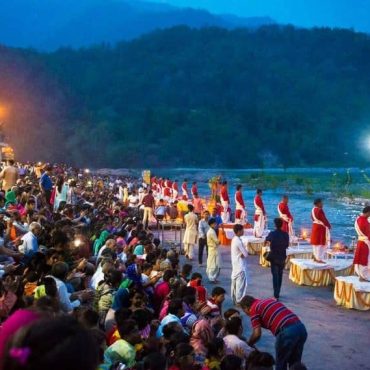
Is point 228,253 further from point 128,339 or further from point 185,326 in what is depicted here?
point 128,339

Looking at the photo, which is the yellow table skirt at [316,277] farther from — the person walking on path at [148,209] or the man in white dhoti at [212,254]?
the person walking on path at [148,209]

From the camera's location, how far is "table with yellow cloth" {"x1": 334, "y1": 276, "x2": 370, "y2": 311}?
9.95m

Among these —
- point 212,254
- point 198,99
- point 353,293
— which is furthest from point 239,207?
point 198,99

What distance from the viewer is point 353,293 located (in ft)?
33.0

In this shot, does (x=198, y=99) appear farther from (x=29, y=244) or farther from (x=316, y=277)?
(x=29, y=244)

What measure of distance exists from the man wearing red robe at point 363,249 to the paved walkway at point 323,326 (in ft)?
2.42

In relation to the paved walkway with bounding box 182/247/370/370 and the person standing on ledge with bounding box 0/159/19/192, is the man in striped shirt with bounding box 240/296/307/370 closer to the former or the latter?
the paved walkway with bounding box 182/247/370/370

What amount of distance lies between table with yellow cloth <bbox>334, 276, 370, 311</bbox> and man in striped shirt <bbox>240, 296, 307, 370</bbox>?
4.40 metres

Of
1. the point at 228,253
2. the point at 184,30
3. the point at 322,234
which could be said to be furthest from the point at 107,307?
the point at 184,30

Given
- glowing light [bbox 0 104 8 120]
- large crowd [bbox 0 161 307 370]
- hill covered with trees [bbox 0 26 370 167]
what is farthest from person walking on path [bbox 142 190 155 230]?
hill covered with trees [bbox 0 26 370 167]

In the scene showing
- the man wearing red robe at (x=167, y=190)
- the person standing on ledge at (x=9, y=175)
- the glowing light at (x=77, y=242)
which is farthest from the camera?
the man wearing red robe at (x=167, y=190)

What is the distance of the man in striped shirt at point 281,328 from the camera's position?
5852 mm

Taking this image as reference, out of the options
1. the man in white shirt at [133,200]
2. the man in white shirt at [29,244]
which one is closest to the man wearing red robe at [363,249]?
the man in white shirt at [29,244]

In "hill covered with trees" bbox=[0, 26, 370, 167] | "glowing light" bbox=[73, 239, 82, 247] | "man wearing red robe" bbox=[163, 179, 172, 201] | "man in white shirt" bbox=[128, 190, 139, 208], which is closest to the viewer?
"glowing light" bbox=[73, 239, 82, 247]
